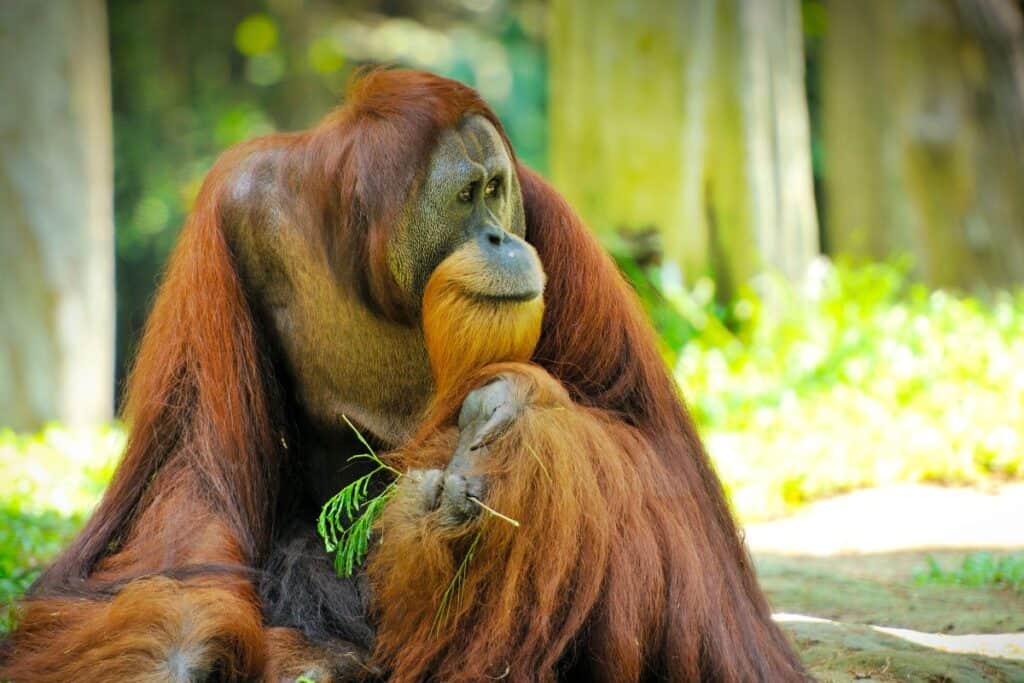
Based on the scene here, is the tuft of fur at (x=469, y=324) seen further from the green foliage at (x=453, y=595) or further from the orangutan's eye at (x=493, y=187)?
the green foliage at (x=453, y=595)

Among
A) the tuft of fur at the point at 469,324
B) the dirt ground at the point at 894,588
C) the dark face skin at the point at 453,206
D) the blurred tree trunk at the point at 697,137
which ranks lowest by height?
the dirt ground at the point at 894,588

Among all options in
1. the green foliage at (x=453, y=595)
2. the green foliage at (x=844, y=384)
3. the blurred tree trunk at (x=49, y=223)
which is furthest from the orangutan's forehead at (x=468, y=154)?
the blurred tree trunk at (x=49, y=223)

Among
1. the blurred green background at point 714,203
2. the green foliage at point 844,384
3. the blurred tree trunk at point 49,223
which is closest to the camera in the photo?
the green foliage at point 844,384

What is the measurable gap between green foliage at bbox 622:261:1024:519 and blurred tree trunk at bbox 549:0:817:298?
13.3 inches

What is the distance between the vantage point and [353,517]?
2896 millimetres

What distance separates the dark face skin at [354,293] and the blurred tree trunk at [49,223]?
14.3 feet

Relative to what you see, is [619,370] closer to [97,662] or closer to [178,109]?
[97,662]

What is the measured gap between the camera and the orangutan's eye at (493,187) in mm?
2811

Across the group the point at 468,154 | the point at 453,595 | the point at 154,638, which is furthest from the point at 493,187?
the point at 154,638

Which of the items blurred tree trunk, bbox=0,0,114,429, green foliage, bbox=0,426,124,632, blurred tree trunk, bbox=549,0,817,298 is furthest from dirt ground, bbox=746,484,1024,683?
blurred tree trunk, bbox=0,0,114,429

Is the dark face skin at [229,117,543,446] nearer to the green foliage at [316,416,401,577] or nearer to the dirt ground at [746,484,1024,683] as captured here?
the green foliage at [316,416,401,577]

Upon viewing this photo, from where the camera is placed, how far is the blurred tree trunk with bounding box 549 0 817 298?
7.35 metres

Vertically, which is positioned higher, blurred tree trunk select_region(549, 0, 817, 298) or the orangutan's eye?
blurred tree trunk select_region(549, 0, 817, 298)

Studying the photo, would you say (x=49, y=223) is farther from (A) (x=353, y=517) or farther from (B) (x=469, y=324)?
(B) (x=469, y=324)
